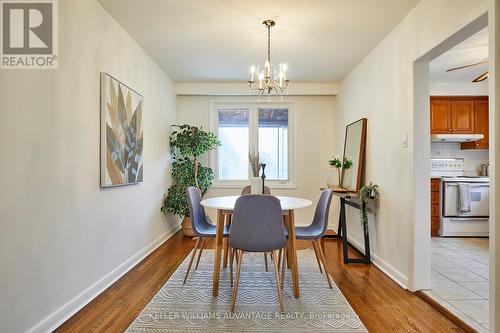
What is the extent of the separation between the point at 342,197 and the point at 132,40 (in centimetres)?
304

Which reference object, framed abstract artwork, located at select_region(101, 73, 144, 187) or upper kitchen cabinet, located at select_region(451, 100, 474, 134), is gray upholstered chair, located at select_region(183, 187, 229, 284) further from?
upper kitchen cabinet, located at select_region(451, 100, 474, 134)

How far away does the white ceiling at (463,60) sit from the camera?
10.4ft

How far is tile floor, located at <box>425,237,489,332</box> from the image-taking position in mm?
2177

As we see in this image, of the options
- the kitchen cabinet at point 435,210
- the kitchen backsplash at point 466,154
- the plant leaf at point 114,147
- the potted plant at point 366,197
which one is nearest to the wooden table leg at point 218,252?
the plant leaf at point 114,147

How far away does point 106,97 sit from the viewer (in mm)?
2600

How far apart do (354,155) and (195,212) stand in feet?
7.84

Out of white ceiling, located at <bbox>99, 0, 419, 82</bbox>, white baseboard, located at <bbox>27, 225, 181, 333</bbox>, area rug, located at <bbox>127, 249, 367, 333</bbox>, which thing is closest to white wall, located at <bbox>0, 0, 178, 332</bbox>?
white baseboard, located at <bbox>27, 225, 181, 333</bbox>

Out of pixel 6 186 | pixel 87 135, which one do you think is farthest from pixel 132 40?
pixel 6 186

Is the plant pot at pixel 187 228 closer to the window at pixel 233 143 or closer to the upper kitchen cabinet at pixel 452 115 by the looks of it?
the window at pixel 233 143

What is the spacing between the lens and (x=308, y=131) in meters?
5.27

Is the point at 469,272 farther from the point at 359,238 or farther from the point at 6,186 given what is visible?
the point at 6,186

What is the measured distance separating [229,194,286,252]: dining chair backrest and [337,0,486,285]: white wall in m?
1.29

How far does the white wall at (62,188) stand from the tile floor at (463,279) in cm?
284

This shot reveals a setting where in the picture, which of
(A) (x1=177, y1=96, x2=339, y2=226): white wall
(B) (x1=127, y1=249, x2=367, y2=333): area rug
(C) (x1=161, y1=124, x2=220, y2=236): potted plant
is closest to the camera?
(B) (x1=127, y1=249, x2=367, y2=333): area rug
